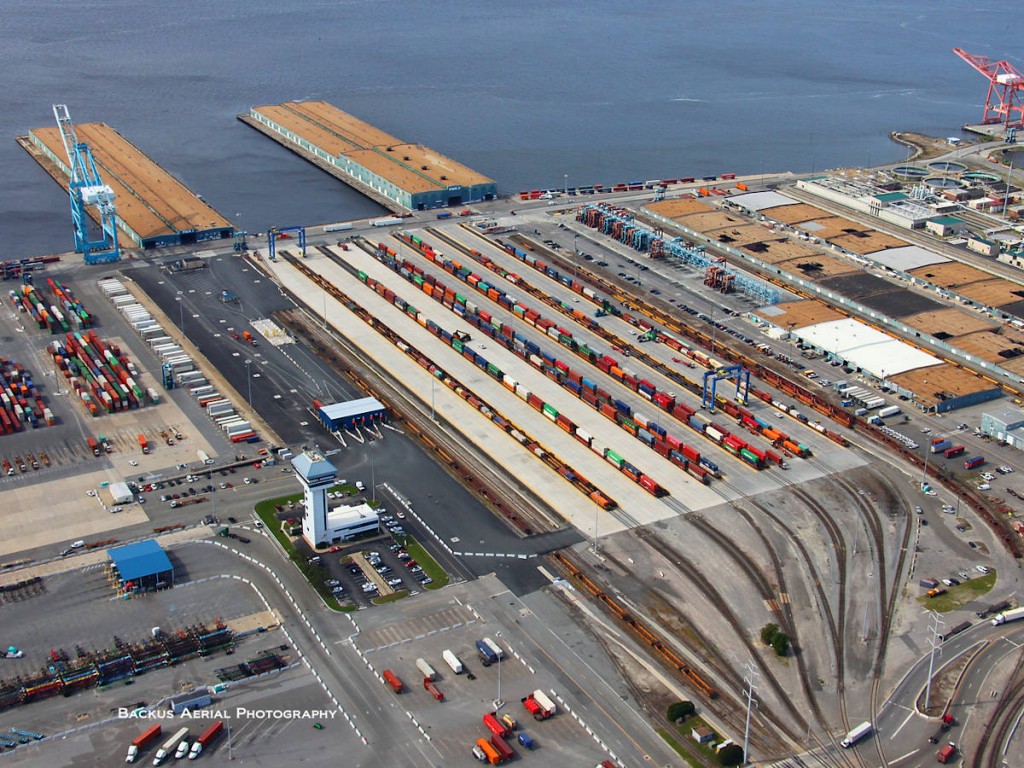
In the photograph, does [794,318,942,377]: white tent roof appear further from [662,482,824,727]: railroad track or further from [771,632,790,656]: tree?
[771,632,790,656]: tree

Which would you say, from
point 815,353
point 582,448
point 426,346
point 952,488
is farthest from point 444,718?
point 815,353

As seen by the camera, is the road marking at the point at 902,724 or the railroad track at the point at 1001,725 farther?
the road marking at the point at 902,724

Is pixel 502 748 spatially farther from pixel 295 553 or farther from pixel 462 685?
pixel 295 553

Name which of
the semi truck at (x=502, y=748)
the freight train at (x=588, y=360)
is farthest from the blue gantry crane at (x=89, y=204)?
the semi truck at (x=502, y=748)

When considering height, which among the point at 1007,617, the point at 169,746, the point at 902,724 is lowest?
the point at 902,724

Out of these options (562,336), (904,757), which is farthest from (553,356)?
(904,757)

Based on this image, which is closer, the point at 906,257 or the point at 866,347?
the point at 866,347

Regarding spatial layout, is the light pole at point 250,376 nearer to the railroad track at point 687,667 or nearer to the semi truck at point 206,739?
the railroad track at point 687,667
